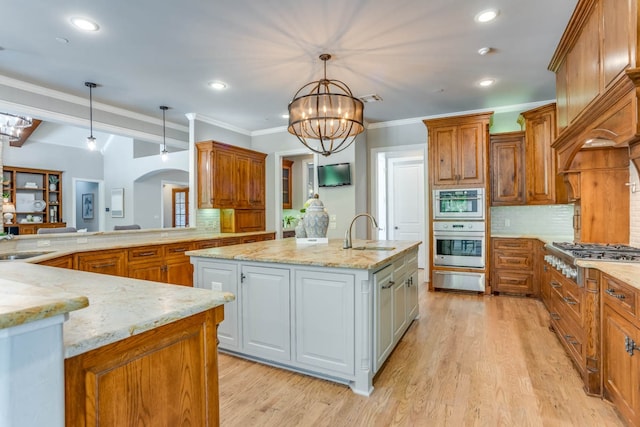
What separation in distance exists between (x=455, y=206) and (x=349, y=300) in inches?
124

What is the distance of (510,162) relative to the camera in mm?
4746

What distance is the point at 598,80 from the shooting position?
7.27 feet

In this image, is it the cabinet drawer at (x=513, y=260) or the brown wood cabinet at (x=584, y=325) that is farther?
the cabinet drawer at (x=513, y=260)

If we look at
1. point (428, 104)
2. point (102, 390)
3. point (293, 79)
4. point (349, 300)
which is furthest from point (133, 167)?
point (102, 390)

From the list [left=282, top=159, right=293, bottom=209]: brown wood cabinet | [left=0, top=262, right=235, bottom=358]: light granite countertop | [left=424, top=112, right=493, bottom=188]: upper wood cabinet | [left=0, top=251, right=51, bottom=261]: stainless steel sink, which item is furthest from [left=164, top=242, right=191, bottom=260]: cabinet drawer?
[left=424, top=112, right=493, bottom=188]: upper wood cabinet

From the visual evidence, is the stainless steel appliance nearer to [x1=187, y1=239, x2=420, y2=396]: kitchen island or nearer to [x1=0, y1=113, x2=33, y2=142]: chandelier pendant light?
[x1=187, y1=239, x2=420, y2=396]: kitchen island

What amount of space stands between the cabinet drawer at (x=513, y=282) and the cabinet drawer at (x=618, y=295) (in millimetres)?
2701

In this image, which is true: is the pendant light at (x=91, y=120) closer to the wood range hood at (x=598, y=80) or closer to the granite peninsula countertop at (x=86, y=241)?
the granite peninsula countertop at (x=86, y=241)

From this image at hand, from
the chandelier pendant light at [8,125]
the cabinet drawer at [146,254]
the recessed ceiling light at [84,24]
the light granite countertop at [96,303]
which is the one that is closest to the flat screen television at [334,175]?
the cabinet drawer at [146,254]

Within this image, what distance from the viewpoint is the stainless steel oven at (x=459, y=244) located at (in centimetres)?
468

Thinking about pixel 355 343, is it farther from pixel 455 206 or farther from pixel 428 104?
pixel 428 104

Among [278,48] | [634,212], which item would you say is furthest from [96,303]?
[634,212]

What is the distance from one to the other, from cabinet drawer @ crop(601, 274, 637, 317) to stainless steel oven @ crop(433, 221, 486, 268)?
8.75ft

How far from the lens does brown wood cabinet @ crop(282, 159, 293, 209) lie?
7.76 meters
